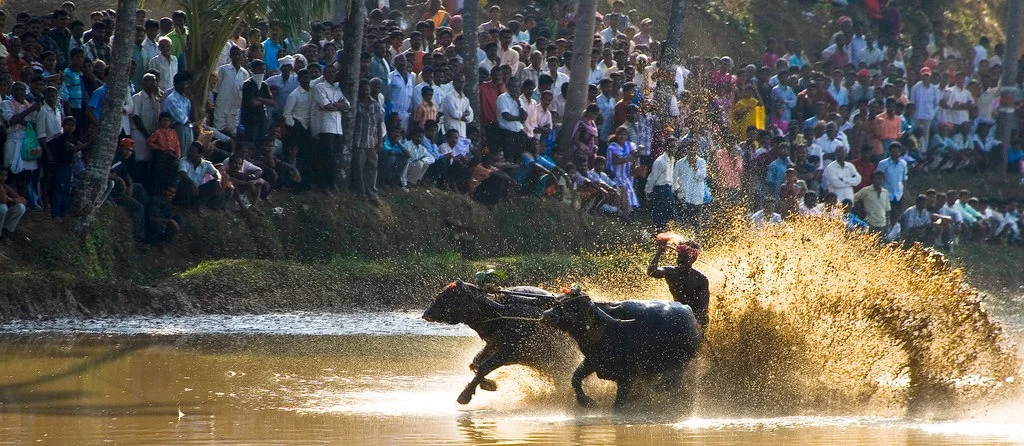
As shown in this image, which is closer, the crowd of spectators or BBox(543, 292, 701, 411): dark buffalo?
BBox(543, 292, 701, 411): dark buffalo

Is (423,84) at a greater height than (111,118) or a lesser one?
greater

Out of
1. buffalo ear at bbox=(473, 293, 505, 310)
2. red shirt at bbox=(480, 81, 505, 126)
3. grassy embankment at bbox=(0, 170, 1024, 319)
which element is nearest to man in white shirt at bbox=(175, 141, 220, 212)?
grassy embankment at bbox=(0, 170, 1024, 319)

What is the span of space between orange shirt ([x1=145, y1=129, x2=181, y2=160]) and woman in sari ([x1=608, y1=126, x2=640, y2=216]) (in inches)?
316

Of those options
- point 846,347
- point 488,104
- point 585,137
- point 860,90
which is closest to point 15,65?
point 488,104

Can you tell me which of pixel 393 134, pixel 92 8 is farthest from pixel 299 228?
pixel 92 8

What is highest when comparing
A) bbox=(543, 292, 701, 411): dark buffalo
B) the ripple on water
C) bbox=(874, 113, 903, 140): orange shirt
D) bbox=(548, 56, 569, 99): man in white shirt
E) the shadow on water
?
bbox=(548, 56, 569, 99): man in white shirt

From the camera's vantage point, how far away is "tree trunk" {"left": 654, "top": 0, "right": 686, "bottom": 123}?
25.2 metres

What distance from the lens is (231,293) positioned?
59.8 feet

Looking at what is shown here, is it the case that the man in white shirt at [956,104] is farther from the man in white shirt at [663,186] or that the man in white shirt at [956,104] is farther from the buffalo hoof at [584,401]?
the buffalo hoof at [584,401]

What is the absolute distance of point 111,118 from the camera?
17.1 m

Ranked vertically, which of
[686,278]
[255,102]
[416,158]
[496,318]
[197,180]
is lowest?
[496,318]

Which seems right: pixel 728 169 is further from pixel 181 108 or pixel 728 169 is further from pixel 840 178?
pixel 181 108

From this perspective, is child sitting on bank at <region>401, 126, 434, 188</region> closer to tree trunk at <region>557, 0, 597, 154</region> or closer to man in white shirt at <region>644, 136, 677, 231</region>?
tree trunk at <region>557, 0, 597, 154</region>

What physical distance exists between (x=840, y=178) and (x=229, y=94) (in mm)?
10956
